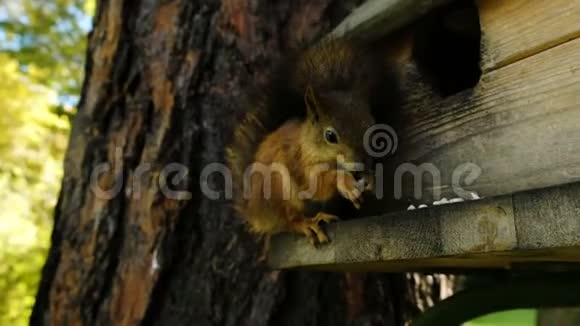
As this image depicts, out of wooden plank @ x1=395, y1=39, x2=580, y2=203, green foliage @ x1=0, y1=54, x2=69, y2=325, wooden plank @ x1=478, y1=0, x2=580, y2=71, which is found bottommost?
wooden plank @ x1=395, y1=39, x2=580, y2=203

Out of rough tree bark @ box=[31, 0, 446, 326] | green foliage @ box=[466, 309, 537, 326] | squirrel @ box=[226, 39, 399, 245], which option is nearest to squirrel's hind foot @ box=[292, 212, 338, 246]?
squirrel @ box=[226, 39, 399, 245]

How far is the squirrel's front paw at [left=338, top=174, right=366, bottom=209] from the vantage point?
3.70 feet

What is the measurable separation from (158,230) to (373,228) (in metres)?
0.88

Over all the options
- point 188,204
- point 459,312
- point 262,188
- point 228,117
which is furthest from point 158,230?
point 459,312

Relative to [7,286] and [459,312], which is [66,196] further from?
[7,286]

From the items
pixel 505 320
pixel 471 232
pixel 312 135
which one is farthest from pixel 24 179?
pixel 471 232

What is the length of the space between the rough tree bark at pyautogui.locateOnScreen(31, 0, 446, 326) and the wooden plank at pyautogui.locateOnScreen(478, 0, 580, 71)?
811 millimetres

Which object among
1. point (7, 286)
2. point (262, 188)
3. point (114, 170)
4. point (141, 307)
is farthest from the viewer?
point (7, 286)

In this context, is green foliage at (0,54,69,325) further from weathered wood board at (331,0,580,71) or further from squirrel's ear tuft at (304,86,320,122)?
weathered wood board at (331,0,580,71)

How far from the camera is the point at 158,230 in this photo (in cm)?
175

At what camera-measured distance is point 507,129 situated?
104 centimetres

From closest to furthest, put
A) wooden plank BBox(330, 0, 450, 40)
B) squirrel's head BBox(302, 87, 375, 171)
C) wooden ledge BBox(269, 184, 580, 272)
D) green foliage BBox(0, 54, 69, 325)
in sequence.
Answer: wooden ledge BBox(269, 184, 580, 272), wooden plank BBox(330, 0, 450, 40), squirrel's head BBox(302, 87, 375, 171), green foliage BBox(0, 54, 69, 325)

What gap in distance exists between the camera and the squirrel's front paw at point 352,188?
44.4 inches

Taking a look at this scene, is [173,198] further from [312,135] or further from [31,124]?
[31,124]
